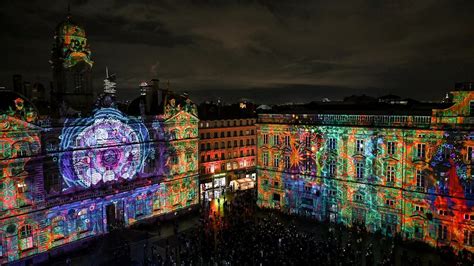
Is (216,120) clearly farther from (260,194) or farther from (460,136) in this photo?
(460,136)

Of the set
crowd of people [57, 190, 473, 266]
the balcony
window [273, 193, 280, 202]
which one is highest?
the balcony

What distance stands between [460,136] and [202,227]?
1105 inches

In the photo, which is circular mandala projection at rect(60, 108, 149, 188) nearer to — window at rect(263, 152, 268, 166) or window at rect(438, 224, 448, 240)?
window at rect(263, 152, 268, 166)

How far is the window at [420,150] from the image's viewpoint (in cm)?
3756

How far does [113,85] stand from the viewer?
1756 inches

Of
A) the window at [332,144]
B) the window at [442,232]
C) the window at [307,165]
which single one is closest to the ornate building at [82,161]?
the window at [307,165]

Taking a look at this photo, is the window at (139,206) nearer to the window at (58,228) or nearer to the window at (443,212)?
the window at (58,228)

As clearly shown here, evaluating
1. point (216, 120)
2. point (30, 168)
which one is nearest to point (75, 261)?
point (30, 168)

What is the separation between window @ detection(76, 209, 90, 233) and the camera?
39.6 metres

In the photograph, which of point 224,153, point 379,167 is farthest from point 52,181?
point 379,167

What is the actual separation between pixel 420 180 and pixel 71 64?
40699mm

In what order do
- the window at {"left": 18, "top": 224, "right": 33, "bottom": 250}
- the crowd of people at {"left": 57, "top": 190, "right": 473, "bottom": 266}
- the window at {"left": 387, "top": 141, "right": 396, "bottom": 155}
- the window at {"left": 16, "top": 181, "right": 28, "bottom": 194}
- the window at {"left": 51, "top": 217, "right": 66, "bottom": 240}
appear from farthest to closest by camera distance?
the window at {"left": 387, "top": 141, "right": 396, "bottom": 155} → the window at {"left": 51, "top": 217, "right": 66, "bottom": 240} → the window at {"left": 18, "top": 224, "right": 33, "bottom": 250} → the window at {"left": 16, "top": 181, "right": 28, "bottom": 194} → the crowd of people at {"left": 57, "top": 190, "right": 473, "bottom": 266}

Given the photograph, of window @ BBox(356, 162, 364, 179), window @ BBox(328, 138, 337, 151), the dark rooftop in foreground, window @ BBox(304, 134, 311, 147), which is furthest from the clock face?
window @ BBox(356, 162, 364, 179)

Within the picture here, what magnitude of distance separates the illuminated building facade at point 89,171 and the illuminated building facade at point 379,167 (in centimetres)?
1147
